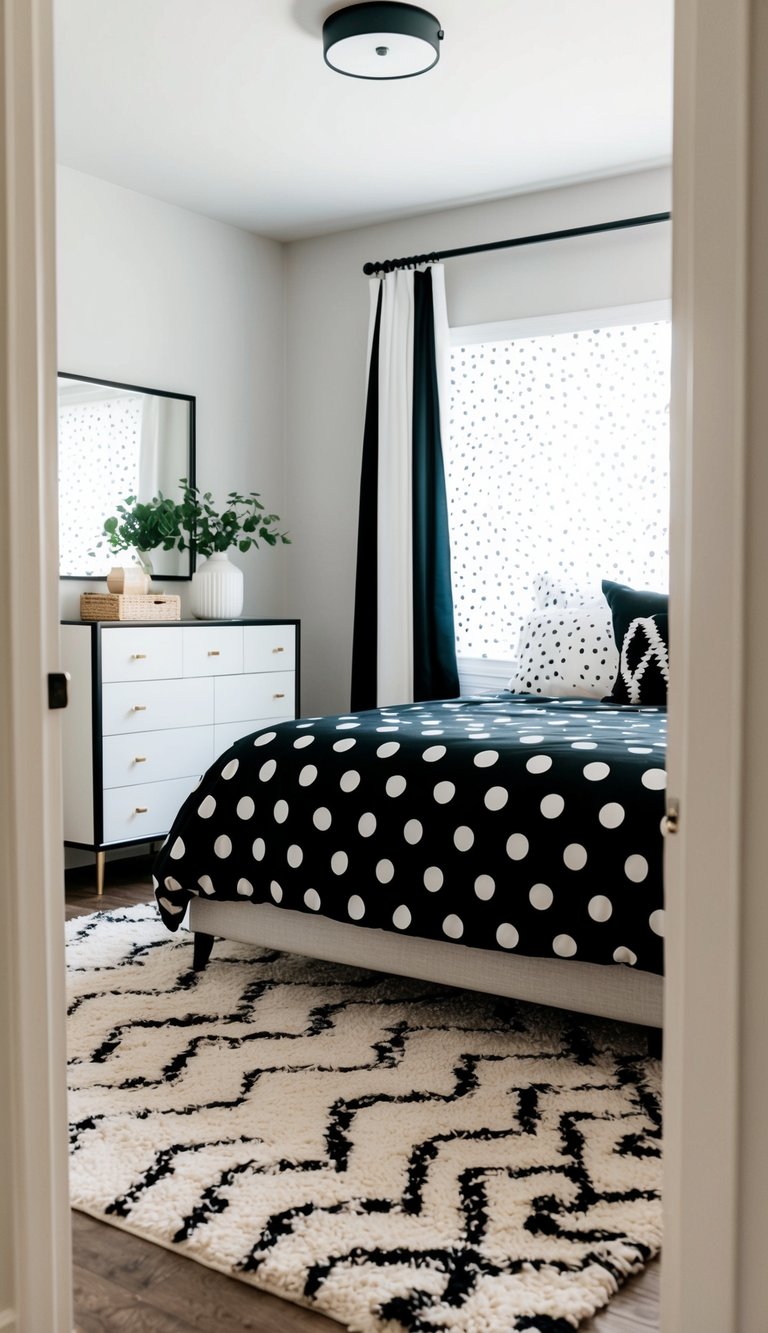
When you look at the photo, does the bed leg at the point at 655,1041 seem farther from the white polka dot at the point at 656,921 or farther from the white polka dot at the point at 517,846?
the white polka dot at the point at 517,846

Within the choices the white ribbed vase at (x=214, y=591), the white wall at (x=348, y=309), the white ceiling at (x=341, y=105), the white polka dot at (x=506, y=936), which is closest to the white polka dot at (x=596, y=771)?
the white polka dot at (x=506, y=936)

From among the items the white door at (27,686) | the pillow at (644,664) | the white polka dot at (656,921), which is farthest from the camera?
the pillow at (644,664)

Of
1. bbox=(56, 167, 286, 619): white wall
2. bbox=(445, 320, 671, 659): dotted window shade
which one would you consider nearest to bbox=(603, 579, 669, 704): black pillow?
bbox=(445, 320, 671, 659): dotted window shade

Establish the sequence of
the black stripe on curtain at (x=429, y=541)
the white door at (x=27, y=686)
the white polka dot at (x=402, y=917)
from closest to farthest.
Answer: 1. the white door at (x=27, y=686)
2. the white polka dot at (x=402, y=917)
3. the black stripe on curtain at (x=429, y=541)

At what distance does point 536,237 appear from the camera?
473 centimetres

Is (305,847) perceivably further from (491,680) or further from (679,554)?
(491,680)

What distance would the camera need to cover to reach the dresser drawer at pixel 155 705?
161 inches

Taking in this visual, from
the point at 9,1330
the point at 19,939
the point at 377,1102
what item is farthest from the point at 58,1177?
Answer: the point at 377,1102

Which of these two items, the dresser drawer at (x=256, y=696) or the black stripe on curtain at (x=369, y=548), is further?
the black stripe on curtain at (x=369, y=548)

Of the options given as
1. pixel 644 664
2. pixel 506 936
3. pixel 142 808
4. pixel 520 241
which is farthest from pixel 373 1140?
pixel 520 241

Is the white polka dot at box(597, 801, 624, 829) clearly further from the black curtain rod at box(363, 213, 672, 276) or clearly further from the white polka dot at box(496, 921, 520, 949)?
the black curtain rod at box(363, 213, 672, 276)

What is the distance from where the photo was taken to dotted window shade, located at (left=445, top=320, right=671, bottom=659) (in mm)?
4617

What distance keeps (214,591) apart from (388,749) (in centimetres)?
206

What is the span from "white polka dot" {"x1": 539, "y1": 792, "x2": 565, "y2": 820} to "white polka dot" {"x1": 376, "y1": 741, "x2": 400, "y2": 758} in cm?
45
